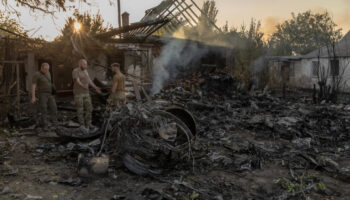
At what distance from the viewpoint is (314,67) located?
860 inches

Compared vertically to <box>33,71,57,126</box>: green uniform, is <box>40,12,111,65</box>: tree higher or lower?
higher

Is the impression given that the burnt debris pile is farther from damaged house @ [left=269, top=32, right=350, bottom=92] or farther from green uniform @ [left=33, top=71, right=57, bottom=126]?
damaged house @ [left=269, top=32, right=350, bottom=92]

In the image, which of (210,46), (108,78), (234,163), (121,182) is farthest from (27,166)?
(210,46)

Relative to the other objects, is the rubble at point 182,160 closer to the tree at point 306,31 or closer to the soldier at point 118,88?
the soldier at point 118,88

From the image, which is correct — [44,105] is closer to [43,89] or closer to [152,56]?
[43,89]

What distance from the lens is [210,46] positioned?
58.6 feet

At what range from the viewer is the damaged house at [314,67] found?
19.1m

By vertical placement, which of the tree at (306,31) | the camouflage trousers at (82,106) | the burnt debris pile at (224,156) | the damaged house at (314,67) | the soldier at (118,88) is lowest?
the burnt debris pile at (224,156)

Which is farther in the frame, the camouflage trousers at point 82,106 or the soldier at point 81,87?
the camouflage trousers at point 82,106

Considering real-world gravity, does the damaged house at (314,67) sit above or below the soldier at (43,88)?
above

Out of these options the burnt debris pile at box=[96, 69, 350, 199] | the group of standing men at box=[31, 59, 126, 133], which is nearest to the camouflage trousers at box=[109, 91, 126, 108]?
the group of standing men at box=[31, 59, 126, 133]

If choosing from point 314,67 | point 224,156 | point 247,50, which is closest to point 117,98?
point 224,156

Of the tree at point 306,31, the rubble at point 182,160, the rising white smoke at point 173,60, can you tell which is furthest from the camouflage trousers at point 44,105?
the tree at point 306,31

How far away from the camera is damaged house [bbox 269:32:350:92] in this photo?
19117 mm
